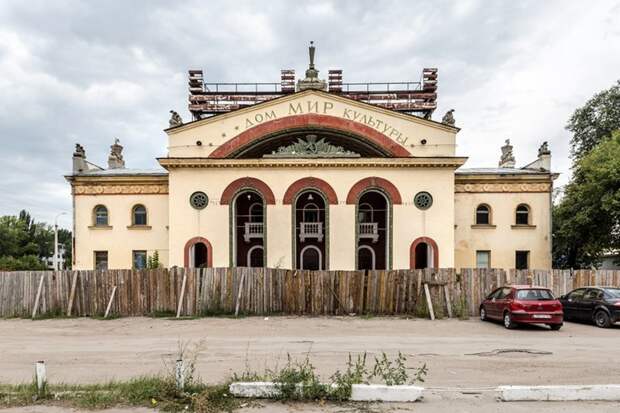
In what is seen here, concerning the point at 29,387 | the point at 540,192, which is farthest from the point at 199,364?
the point at 540,192

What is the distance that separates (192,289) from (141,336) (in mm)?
4174

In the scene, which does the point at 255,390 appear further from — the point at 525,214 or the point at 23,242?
the point at 23,242

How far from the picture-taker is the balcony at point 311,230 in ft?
79.5

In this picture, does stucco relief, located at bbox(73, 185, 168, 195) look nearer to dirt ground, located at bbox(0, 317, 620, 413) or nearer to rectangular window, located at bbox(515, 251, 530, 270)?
dirt ground, located at bbox(0, 317, 620, 413)

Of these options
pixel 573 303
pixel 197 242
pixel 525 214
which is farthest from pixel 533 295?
pixel 197 242

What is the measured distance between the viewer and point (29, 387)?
6613 mm

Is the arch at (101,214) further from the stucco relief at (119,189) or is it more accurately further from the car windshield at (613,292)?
the car windshield at (613,292)

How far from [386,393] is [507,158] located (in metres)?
29.7

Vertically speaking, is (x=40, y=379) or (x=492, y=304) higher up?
(x=40, y=379)

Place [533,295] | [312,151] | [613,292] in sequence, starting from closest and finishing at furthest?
[533,295] < [613,292] < [312,151]

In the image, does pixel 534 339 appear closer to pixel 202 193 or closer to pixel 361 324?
pixel 361 324

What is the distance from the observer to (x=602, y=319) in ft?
46.8

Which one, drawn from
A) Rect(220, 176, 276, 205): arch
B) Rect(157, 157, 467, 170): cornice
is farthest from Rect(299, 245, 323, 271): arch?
Rect(157, 157, 467, 170): cornice

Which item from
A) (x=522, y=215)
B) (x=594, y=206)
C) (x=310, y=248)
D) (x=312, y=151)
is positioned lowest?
(x=310, y=248)
